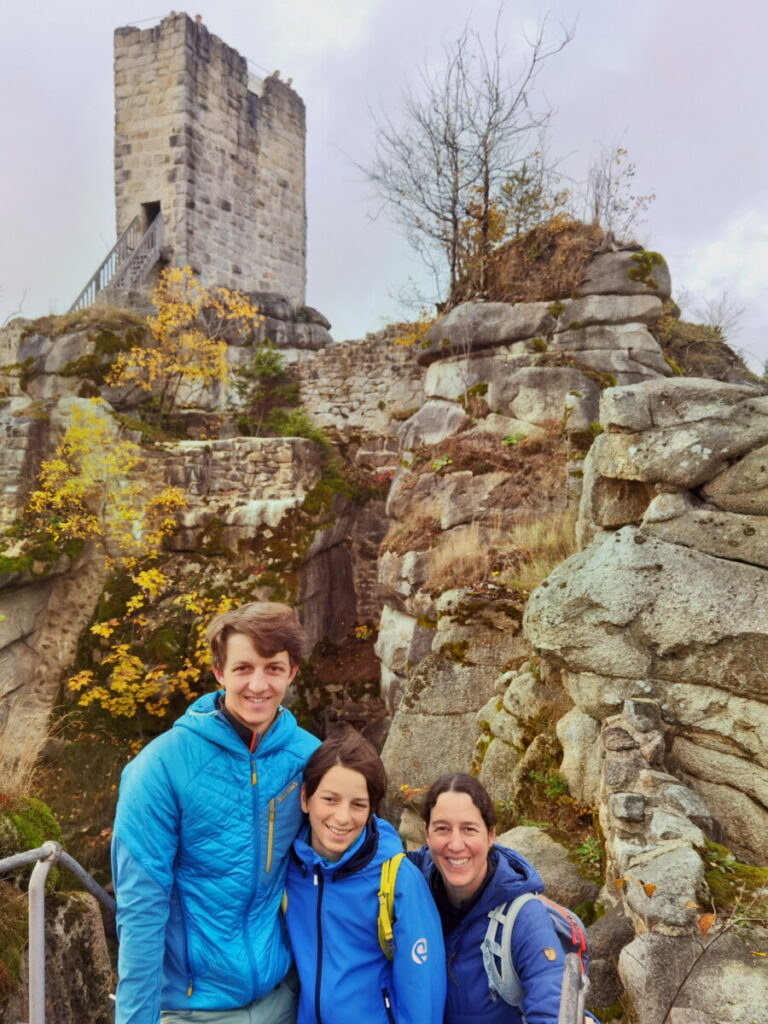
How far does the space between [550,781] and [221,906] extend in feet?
9.52

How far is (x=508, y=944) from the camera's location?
1.98m

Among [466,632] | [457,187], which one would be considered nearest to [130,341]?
[457,187]

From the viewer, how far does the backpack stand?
197cm

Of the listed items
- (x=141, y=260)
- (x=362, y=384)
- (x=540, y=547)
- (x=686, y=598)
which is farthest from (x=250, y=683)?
(x=141, y=260)

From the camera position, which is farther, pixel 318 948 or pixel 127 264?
pixel 127 264

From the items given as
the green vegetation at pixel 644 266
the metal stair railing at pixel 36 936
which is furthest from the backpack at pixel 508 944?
the green vegetation at pixel 644 266

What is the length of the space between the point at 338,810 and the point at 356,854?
15 centimetres

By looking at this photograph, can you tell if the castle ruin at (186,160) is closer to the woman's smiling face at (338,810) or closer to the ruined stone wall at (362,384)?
the ruined stone wall at (362,384)

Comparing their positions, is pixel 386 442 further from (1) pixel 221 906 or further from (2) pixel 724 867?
(1) pixel 221 906

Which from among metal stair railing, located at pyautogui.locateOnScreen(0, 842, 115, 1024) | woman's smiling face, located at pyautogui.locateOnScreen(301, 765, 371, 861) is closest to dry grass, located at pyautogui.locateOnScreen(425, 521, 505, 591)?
woman's smiling face, located at pyautogui.locateOnScreen(301, 765, 371, 861)

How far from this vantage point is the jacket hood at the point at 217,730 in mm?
2119

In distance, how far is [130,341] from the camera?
39.1 ft

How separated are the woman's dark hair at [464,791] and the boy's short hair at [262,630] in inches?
25.1

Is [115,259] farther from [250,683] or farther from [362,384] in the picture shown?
[250,683]
